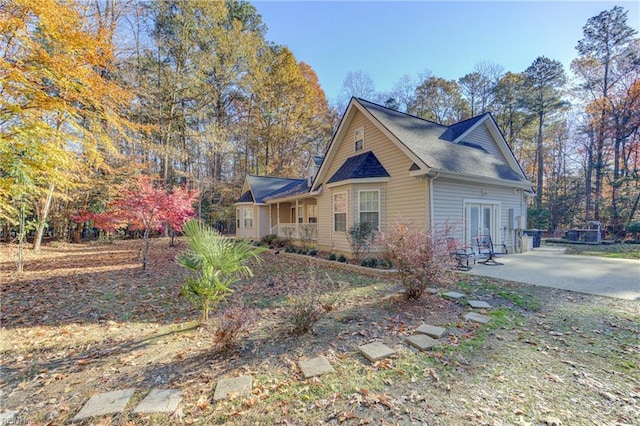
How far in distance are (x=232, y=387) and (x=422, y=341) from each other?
8.55ft

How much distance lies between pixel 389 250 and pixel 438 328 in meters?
1.77

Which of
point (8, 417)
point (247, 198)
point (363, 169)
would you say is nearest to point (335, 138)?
point (363, 169)

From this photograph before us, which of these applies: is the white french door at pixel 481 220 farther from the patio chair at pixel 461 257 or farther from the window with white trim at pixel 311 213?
the window with white trim at pixel 311 213

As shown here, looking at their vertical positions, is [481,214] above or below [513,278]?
above

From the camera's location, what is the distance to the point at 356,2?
10852 mm

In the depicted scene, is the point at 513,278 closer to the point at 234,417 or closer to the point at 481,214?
the point at 481,214

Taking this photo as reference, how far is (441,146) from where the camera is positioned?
1088 cm

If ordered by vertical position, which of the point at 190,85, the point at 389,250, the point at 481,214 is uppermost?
the point at 190,85

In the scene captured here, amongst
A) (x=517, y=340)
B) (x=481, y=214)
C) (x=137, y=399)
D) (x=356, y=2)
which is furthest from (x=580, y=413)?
(x=356, y=2)

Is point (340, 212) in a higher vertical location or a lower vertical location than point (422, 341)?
higher

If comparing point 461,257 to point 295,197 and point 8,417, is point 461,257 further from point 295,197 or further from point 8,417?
point 8,417

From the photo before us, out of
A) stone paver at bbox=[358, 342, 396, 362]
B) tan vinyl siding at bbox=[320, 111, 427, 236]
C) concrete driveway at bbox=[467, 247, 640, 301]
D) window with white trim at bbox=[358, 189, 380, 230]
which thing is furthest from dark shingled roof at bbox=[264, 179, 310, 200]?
stone paver at bbox=[358, 342, 396, 362]

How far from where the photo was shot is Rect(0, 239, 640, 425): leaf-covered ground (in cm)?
251

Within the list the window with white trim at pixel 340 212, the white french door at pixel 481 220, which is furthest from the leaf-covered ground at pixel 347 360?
the window with white trim at pixel 340 212
